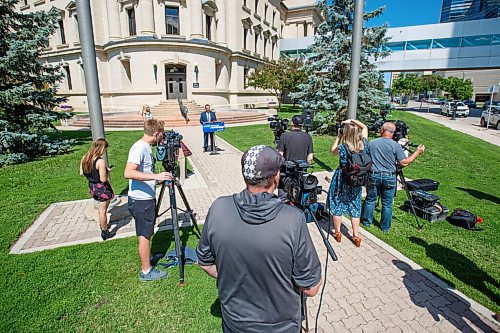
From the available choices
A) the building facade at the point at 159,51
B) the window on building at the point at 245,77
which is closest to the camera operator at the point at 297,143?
the building facade at the point at 159,51

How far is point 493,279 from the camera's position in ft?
A: 13.2

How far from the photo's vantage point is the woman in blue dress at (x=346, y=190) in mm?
4641

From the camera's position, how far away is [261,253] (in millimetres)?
1692

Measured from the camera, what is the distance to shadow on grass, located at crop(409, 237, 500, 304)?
12.6 ft

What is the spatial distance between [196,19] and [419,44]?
86.6 ft

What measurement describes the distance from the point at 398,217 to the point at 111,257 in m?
5.68

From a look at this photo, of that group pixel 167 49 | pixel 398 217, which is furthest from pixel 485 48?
pixel 398 217

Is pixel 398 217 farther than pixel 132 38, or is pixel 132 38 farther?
pixel 132 38

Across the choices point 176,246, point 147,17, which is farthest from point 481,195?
point 147,17

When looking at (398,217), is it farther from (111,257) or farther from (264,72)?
(264,72)

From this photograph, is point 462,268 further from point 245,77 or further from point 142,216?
point 245,77

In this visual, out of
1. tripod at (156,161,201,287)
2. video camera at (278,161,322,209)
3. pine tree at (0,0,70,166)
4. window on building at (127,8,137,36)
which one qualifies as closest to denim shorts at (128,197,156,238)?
tripod at (156,161,201,287)

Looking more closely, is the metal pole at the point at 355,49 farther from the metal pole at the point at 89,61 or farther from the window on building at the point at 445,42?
the window on building at the point at 445,42

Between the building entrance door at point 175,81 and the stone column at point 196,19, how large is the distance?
3709 mm
